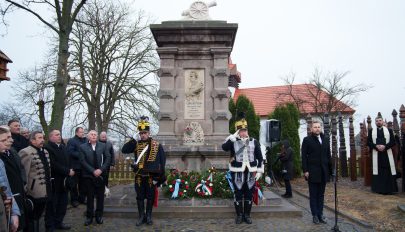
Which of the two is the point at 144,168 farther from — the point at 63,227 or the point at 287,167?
the point at 287,167

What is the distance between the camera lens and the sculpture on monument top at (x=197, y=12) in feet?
37.0

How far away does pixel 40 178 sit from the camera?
6043mm

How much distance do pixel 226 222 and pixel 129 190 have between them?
3.24 metres

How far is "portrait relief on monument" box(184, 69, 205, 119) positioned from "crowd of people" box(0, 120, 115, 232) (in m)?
3.34

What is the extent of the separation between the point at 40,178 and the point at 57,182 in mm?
1061

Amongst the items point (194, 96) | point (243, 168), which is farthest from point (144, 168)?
point (194, 96)

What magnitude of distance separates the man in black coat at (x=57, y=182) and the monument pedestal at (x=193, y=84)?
11.8 ft

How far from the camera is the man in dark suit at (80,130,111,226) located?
7.58 m

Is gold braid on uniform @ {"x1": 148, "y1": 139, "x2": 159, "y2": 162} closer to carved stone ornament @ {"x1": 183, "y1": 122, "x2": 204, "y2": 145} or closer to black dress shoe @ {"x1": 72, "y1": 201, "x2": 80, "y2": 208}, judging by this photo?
carved stone ornament @ {"x1": 183, "y1": 122, "x2": 204, "y2": 145}

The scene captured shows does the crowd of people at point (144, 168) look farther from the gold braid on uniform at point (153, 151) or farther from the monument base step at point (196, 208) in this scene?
the monument base step at point (196, 208)

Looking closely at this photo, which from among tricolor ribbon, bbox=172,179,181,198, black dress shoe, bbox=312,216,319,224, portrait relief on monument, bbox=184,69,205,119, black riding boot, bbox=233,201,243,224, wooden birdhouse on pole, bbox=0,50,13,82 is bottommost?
black dress shoe, bbox=312,216,319,224

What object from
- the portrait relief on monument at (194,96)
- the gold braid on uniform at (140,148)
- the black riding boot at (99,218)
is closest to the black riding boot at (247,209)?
the gold braid on uniform at (140,148)

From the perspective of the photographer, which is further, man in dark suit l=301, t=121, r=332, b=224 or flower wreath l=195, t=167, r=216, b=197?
flower wreath l=195, t=167, r=216, b=197

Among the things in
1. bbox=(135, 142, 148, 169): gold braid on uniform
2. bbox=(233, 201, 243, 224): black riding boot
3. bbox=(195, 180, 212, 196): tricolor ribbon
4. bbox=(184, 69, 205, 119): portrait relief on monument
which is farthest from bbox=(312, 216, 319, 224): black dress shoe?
bbox=(184, 69, 205, 119): portrait relief on monument
